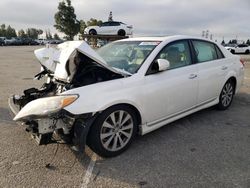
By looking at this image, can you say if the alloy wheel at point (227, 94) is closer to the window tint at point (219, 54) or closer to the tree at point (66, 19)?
the window tint at point (219, 54)

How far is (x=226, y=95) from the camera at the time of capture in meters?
5.65

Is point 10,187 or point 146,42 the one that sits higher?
point 146,42

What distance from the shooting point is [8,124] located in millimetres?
4672

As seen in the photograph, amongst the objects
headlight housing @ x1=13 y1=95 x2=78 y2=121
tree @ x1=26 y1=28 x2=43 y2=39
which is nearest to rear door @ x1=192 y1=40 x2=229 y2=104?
headlight housing @ x1=13 y1=95 x2=78 y2=121

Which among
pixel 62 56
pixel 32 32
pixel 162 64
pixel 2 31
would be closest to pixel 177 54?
pixel 162 64

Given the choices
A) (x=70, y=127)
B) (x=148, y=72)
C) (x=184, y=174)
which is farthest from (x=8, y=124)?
(x=184, y=174)

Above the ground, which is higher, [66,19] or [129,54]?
[66,19]

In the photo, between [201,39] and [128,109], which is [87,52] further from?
[201,39]

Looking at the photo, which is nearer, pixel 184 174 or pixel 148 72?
pixel 184 174

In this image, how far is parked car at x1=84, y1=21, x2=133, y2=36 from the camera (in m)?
22.8

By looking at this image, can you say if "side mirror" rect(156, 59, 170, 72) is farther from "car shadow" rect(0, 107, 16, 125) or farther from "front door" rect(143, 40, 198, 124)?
"car shadow" rect(0, 107, 16, 125)

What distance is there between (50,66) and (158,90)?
1.88m

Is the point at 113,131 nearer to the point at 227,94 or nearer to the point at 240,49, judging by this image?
the point at 227,94

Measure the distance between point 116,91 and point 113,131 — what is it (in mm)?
529
